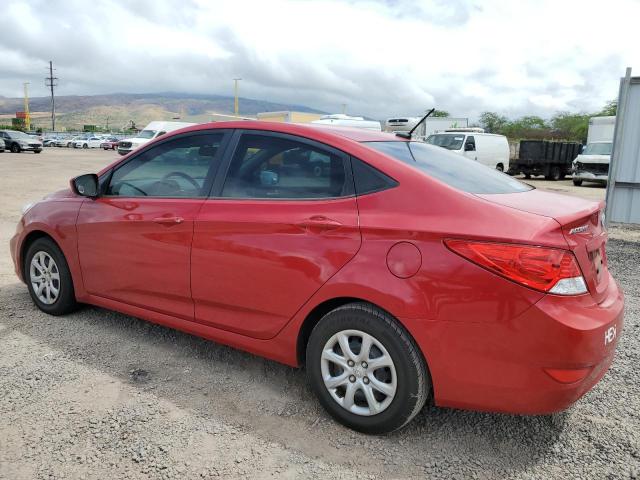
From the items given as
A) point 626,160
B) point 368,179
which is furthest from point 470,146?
point 368,179

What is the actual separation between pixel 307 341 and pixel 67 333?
→ 81.9 inches

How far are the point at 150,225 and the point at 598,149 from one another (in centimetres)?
2188

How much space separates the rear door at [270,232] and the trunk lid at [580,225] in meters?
0.78

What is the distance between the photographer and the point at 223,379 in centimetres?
336

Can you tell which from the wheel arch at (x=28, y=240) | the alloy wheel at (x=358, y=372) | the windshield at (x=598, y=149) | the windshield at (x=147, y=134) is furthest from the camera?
the windshield at (x=147, y=134)

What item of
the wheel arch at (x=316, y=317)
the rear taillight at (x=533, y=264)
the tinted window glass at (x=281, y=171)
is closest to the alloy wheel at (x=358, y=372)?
the wheel arch at (x=316, y=317)

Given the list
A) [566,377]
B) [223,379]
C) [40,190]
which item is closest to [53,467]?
[223,379]

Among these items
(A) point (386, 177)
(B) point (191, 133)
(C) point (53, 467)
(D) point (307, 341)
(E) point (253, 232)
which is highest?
(B) point (191, 133)

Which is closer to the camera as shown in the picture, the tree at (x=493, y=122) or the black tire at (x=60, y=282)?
the black tire at (x=60, y=282)

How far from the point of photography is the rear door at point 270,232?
109 inches

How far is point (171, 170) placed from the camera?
361cm

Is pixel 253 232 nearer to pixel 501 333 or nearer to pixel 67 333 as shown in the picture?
pixel 501 333

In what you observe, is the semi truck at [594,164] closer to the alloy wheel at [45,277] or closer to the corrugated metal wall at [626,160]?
the corrugated metal wall at [626,160]

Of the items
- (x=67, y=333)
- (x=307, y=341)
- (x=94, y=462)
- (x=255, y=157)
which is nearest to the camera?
(x=94, y=462)
